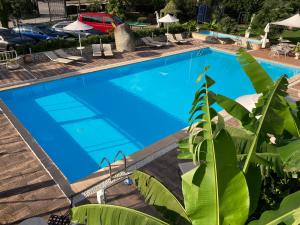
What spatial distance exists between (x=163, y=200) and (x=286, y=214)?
5.36 ft

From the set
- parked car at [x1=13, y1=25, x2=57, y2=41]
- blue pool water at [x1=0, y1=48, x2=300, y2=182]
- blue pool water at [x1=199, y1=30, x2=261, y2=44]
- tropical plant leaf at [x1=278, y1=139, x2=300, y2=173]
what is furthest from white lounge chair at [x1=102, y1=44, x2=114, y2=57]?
tropical plant leaf at [x1=278, y1=139, x2=300, y2=173]

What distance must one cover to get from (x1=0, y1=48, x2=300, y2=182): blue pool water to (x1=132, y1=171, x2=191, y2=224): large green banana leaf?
5928mm

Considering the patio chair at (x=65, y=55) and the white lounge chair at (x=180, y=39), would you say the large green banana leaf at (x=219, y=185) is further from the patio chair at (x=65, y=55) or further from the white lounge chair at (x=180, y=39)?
the white lounge chair at (x=180, y=39)

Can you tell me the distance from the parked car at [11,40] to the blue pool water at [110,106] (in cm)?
508

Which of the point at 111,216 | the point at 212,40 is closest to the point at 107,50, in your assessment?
the point at 212,40

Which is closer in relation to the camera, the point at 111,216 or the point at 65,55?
the point at 111,216

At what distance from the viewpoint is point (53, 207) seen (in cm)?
696

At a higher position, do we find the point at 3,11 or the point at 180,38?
the point at 3,11

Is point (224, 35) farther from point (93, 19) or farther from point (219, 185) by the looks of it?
point (219, 185)

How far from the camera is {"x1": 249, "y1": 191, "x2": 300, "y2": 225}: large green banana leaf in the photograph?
276cm

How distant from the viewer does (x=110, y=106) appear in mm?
14398

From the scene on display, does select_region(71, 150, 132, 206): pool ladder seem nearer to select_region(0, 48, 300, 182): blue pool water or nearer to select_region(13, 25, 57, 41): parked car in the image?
select_region(0, 48, 300, 182): blue pool water

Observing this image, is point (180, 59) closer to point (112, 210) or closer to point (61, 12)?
point (112, 210)

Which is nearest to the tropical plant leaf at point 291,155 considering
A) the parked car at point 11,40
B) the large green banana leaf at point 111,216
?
the large green banana leaf at point 111,216
